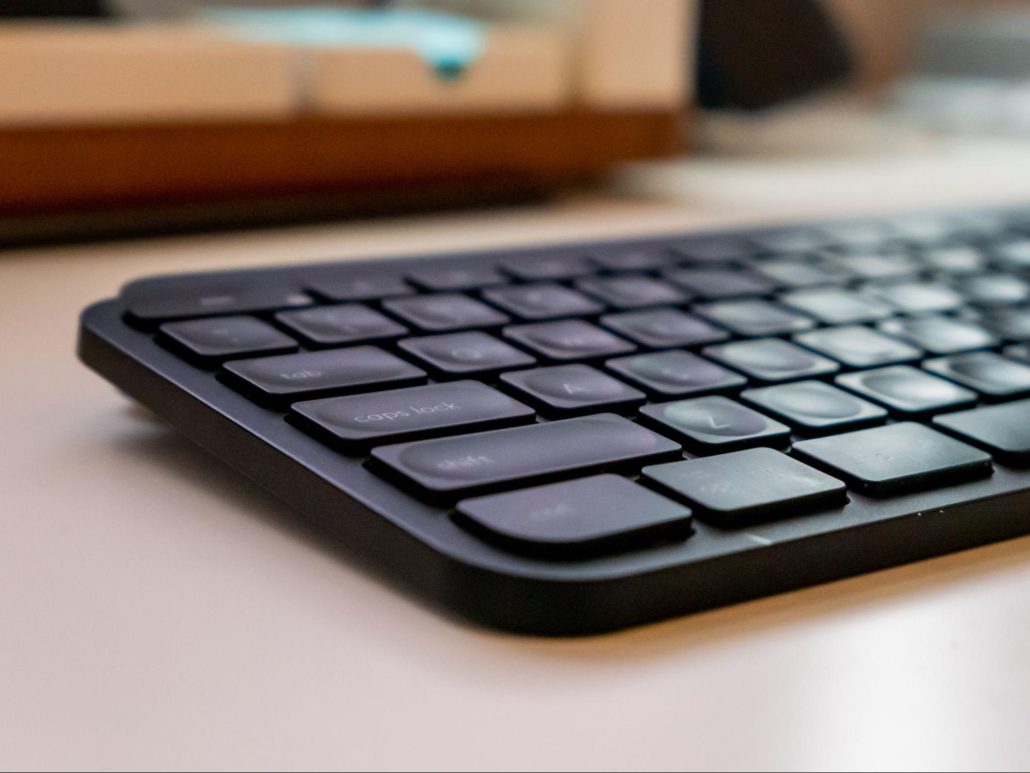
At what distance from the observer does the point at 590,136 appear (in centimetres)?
62

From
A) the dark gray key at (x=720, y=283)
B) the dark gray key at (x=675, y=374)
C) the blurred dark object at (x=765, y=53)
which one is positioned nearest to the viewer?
the dark gray key at (x=675, y=374)

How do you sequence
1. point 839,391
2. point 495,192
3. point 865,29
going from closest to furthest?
point 839,391
point 495,192
point 865,29

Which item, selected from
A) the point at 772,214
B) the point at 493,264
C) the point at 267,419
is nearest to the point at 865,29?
the point at 772,214

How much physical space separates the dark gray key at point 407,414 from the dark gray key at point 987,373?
11 centimetres

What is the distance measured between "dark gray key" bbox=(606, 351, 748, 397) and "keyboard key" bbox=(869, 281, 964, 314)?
10cm

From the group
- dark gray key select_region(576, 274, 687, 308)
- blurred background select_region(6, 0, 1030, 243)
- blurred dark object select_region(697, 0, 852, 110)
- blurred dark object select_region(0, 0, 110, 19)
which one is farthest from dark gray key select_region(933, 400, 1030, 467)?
blurred dark object select_region(697, 0, 852, 110)

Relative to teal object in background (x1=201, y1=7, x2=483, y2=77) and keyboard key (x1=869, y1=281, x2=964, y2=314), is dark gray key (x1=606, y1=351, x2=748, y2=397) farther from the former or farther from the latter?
teal object in background (x1=201, y1=7, x2=483, y2=77)

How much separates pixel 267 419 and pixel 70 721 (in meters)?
0.08

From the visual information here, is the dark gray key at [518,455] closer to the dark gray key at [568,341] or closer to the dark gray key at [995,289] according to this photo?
the dark gray key at [568,341]

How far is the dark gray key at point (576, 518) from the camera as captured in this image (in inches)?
7.9

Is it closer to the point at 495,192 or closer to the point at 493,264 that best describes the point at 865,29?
the point at 495,192

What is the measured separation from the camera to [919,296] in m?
0.39

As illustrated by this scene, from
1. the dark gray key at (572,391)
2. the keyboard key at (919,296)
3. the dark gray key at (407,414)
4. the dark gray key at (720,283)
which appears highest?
the dark gray key at (407,414)

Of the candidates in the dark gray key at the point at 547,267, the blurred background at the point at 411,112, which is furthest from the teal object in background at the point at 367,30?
the dark gray key at the point at 547,267
